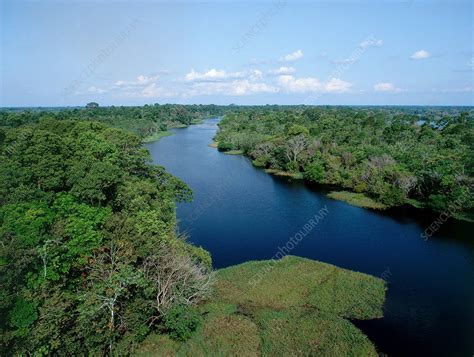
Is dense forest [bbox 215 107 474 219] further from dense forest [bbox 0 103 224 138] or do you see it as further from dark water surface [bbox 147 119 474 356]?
dense forest [bbox 0 103 224 138]

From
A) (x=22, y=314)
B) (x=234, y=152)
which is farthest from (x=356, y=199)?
(x=234, y=152)

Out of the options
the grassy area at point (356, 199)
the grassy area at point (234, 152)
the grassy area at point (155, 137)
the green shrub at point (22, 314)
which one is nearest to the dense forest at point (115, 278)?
the green shrub at point (22, 314)

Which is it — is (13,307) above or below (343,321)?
above

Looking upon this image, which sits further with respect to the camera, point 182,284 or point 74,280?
point 182,284

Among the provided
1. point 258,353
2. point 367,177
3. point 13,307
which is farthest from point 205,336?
point 367,177

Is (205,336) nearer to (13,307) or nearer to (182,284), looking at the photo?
(182,284)
